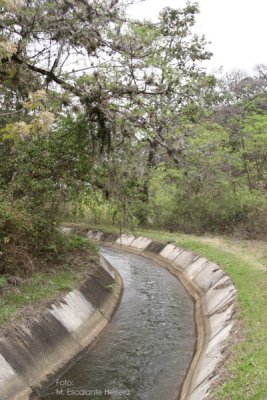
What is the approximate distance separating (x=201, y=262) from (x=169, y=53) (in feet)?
30.6

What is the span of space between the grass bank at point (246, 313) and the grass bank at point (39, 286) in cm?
492

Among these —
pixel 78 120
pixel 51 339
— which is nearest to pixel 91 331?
pixel 51 339

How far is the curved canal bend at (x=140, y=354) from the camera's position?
9.97 m

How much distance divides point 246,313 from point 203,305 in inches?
162

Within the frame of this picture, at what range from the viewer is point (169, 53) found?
20.9 meters

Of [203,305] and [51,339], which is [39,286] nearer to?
[51,339]

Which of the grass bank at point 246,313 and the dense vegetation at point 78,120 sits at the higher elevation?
the dense vegetation at point 78,120

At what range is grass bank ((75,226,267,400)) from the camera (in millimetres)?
7516

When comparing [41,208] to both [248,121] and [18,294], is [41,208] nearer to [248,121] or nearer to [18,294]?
[18,294]

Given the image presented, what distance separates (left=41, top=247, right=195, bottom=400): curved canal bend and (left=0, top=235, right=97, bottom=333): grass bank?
1.72 metres

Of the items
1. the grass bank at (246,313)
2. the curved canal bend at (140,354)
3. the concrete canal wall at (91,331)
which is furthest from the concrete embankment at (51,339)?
the grass bank at (246,313)

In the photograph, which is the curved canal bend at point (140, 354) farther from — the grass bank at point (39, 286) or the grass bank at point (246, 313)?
the grass bank at point (246, 313)

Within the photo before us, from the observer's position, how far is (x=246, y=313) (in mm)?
11469

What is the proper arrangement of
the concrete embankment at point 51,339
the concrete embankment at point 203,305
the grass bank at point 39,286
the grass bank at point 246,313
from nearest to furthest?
the grass bank at point 246,313 → the concrete embankment at point 51,339 → the concrete embankment at point 203,305 → the grass bank at point 39,286
